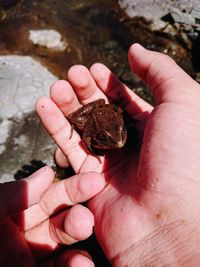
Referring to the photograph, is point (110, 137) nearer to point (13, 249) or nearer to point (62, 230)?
point (62, 230)

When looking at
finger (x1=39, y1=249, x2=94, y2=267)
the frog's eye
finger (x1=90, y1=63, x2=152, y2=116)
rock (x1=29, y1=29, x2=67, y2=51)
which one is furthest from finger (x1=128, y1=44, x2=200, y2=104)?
rock (x1=29, y1=29, x2=67, y2=51)

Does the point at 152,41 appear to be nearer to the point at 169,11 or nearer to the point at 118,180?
the point at 169,11

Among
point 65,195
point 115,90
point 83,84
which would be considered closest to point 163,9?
point 115,90

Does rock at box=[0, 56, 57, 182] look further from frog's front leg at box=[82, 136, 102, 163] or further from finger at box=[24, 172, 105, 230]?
finger at box=[24, 172, 105, 230]

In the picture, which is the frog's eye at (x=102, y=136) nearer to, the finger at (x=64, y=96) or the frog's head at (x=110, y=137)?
the frog's head at (x=110, y=137)

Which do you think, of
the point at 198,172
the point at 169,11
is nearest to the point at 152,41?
the point at 169,11

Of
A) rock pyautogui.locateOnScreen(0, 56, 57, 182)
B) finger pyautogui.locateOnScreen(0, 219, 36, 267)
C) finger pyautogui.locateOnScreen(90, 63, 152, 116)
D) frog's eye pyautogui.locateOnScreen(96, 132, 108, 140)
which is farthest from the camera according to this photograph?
rock pyautogui.locateOnScreen(0, 56, 57, 182)
